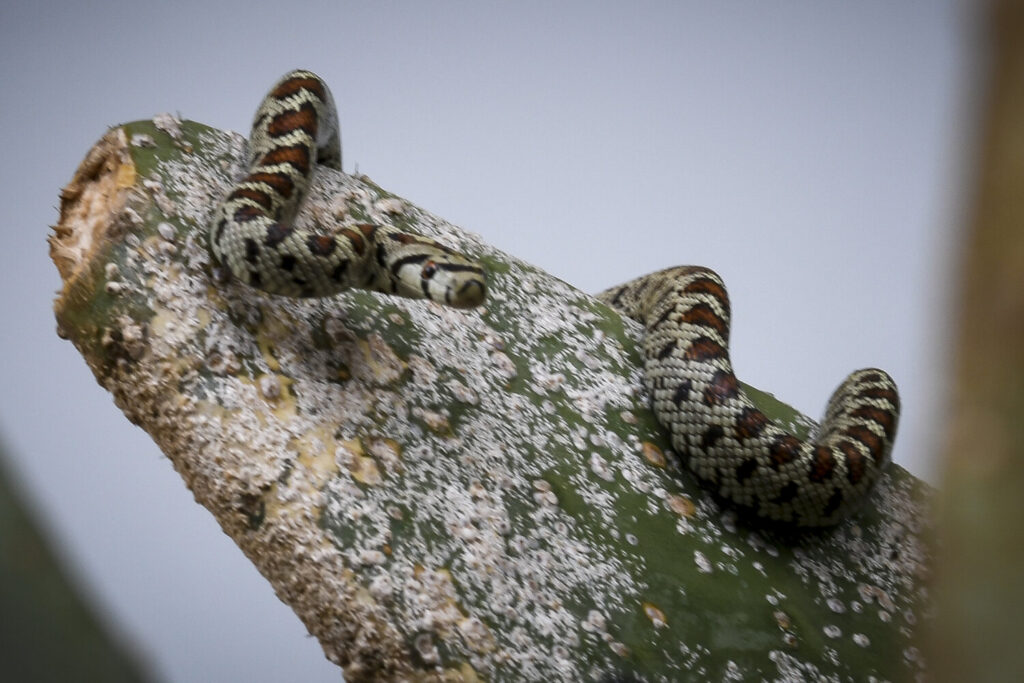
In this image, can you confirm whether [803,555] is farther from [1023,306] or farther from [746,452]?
[1023,306]

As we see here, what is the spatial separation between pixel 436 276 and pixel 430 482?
87cm

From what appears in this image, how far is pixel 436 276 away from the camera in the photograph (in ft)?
12.2

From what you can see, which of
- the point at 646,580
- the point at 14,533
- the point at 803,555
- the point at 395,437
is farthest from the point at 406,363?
the point at 14,533

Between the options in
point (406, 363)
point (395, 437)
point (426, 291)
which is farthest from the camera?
point (406, 363)

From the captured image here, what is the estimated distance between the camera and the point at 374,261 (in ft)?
12.9

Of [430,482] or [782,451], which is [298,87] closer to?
[430,482]

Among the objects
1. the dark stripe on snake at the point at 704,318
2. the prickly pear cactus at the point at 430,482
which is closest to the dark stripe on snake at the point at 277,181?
the prickly pear cactus at the point at 430,482

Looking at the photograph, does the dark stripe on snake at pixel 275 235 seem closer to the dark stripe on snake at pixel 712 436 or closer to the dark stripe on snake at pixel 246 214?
the dark stripe on snake at pixel 246 214

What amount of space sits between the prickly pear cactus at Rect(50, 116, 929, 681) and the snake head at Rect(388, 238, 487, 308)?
1.68 ft

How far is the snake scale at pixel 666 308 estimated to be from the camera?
12.2ft

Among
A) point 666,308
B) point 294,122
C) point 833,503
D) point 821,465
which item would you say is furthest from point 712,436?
point 294,122

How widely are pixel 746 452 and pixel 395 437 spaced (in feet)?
5.66

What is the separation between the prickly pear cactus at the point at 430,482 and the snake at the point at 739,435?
14cm

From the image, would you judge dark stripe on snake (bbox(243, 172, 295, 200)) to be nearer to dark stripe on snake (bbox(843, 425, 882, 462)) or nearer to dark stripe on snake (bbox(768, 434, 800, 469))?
dark stripe on snake (bbox(768, 434, 800, 469))
